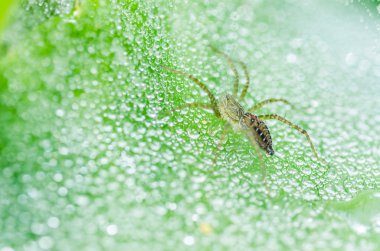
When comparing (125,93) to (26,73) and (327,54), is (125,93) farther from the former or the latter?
(327,54)

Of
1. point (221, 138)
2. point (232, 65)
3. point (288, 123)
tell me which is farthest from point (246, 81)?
point (221, 138)

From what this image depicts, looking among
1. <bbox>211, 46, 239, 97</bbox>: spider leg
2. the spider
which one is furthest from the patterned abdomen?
<bbox>211, 46, 239, 97</bbox>: spider leg

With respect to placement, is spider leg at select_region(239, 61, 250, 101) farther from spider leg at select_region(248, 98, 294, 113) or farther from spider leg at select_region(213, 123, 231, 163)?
spider leg at select_region(213, 123, 231, 163)

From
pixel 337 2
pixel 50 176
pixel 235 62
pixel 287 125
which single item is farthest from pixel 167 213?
pixel 337 2

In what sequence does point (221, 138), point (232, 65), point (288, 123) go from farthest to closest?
point (232, 65) → point (288, 123) → point (221, 138)

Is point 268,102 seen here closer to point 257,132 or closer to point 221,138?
point 257,132

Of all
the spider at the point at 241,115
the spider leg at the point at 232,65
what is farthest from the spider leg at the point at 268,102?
the spider leg at the point at 232,65

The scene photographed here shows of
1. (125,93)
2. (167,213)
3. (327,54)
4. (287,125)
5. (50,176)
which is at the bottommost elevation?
(50,176)

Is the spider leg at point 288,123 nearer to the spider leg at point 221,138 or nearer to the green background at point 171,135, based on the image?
the green background at point 171,135
